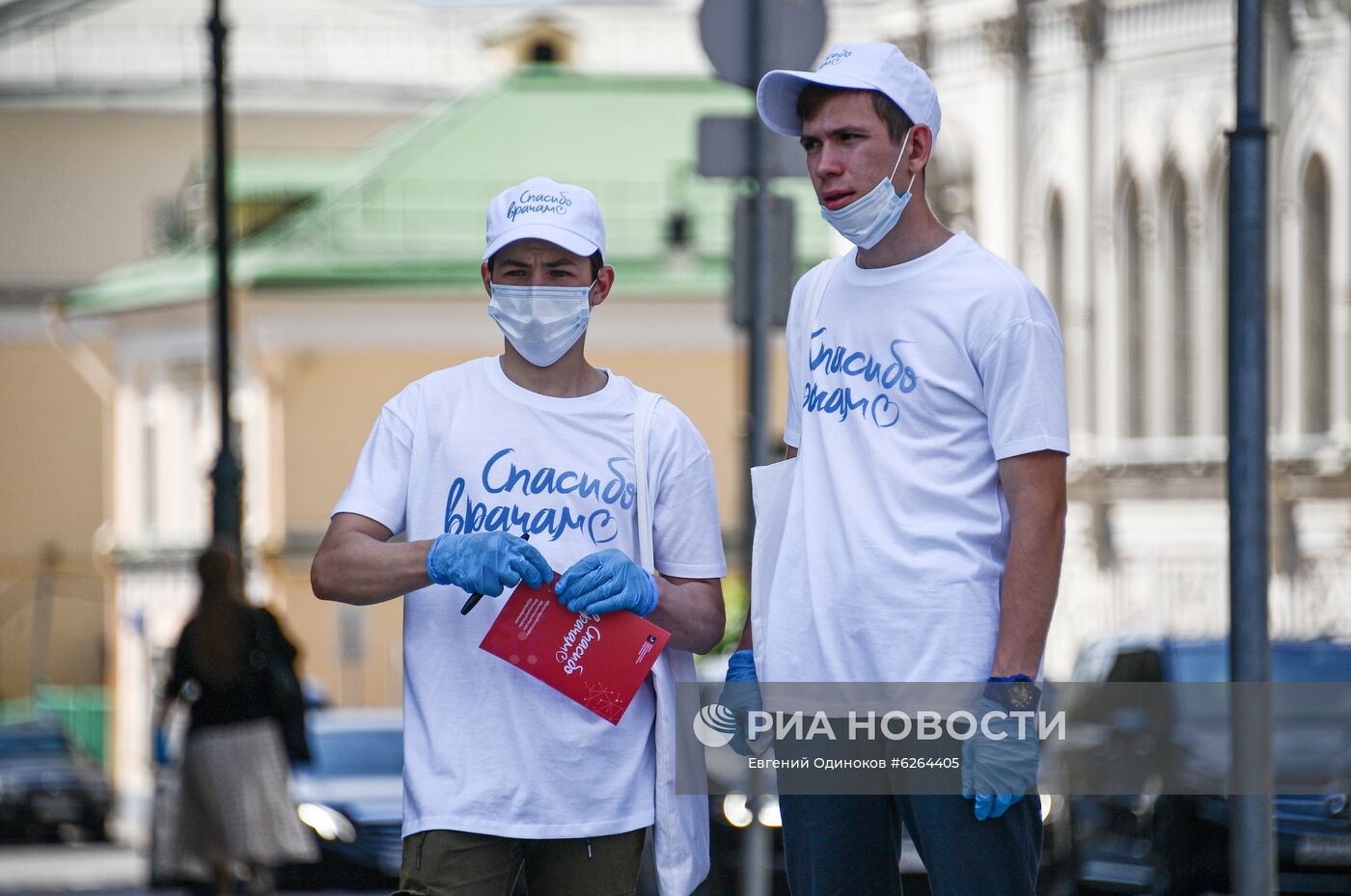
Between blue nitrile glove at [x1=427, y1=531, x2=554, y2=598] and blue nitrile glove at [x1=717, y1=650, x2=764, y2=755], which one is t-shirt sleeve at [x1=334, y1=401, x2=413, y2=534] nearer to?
blue nitrile glove at [x1=427, y1=531, x2=554, y2=598]

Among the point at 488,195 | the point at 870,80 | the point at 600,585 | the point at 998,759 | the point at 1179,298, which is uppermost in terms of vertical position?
the point at 488,195

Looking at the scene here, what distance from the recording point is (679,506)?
16.5 ft

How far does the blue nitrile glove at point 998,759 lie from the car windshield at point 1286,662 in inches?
318

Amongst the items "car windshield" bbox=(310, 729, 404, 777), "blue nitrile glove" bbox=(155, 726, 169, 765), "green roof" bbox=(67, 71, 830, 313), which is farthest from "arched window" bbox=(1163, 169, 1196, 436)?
"blue nitrile glove" bbox=(155, 726, 169, 765)

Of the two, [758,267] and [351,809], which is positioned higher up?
[758,267]

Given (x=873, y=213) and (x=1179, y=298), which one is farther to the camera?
(x=1179, y=298)

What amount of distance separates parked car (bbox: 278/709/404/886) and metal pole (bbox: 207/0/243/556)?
4.89 ft

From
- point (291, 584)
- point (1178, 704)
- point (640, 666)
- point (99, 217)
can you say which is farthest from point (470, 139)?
point (640, 666)

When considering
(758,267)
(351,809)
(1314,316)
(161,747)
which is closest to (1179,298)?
(1314,316)

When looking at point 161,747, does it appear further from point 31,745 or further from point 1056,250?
point 31,745

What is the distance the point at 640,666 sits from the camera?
483cm

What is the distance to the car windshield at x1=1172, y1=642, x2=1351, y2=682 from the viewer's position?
1262 centimetres

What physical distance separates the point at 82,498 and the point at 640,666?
48271 millimetres

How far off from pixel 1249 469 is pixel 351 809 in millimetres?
8374
